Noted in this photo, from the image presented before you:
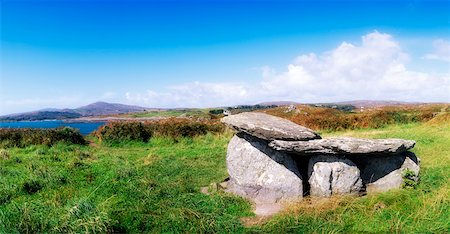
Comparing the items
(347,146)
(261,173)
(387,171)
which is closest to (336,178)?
(347,146)

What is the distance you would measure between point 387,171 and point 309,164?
7.53 feet

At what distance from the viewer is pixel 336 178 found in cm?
1088

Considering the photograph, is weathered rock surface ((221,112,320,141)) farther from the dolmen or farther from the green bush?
the green bush

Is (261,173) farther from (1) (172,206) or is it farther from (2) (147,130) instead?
(2) (147,130)

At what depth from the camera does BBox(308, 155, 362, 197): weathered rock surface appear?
1080cm

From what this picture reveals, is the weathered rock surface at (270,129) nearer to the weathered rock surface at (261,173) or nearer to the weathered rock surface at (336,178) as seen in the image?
the weathered rock surface at (261,173)

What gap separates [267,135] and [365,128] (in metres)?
20.8

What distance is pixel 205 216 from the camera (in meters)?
8.98

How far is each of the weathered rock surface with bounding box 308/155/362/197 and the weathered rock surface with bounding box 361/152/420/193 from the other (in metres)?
0.78

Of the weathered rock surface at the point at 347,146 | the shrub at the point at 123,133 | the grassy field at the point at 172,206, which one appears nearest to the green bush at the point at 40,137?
the shrub at the point at 123,133

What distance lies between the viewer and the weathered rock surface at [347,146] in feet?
34.9

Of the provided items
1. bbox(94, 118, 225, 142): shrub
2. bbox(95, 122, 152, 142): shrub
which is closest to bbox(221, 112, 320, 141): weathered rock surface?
bbox(94, 118, 225, 142): shrub

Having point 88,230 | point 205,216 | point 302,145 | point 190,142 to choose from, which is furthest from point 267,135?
point 190,142

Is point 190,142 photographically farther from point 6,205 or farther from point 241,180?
point 6,205
